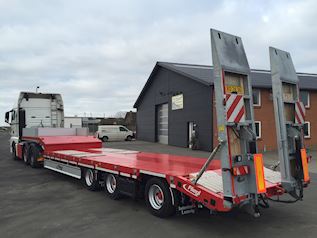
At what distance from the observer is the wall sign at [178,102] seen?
26616 millimetres

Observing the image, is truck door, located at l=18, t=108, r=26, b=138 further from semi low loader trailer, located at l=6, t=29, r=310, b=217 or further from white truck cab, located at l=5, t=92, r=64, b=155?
semi low loader trailer, located at l=6, t=29, r=310, b=217

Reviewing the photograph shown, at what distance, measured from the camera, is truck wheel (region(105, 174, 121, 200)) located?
7594 mm

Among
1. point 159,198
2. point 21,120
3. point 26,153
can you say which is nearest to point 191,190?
point 159,198

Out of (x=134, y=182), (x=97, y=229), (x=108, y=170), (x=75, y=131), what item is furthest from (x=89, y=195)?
(x=75, y=131)

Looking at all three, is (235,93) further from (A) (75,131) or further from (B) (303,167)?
(A) (75,131)

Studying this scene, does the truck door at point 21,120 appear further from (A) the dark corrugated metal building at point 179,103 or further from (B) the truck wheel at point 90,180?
(A) the dark corrugated metal building at point 179,103

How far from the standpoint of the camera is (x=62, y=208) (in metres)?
7.07

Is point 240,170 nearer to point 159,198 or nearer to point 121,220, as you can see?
point 159,198

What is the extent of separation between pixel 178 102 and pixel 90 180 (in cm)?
1894

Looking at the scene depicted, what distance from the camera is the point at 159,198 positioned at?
634 centimetres

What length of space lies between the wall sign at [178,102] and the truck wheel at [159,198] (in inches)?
796

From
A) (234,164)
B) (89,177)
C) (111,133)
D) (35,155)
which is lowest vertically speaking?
(89,177)

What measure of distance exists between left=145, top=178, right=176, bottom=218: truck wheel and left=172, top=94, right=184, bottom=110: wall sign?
66.3 ft

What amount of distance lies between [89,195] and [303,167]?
523cm
